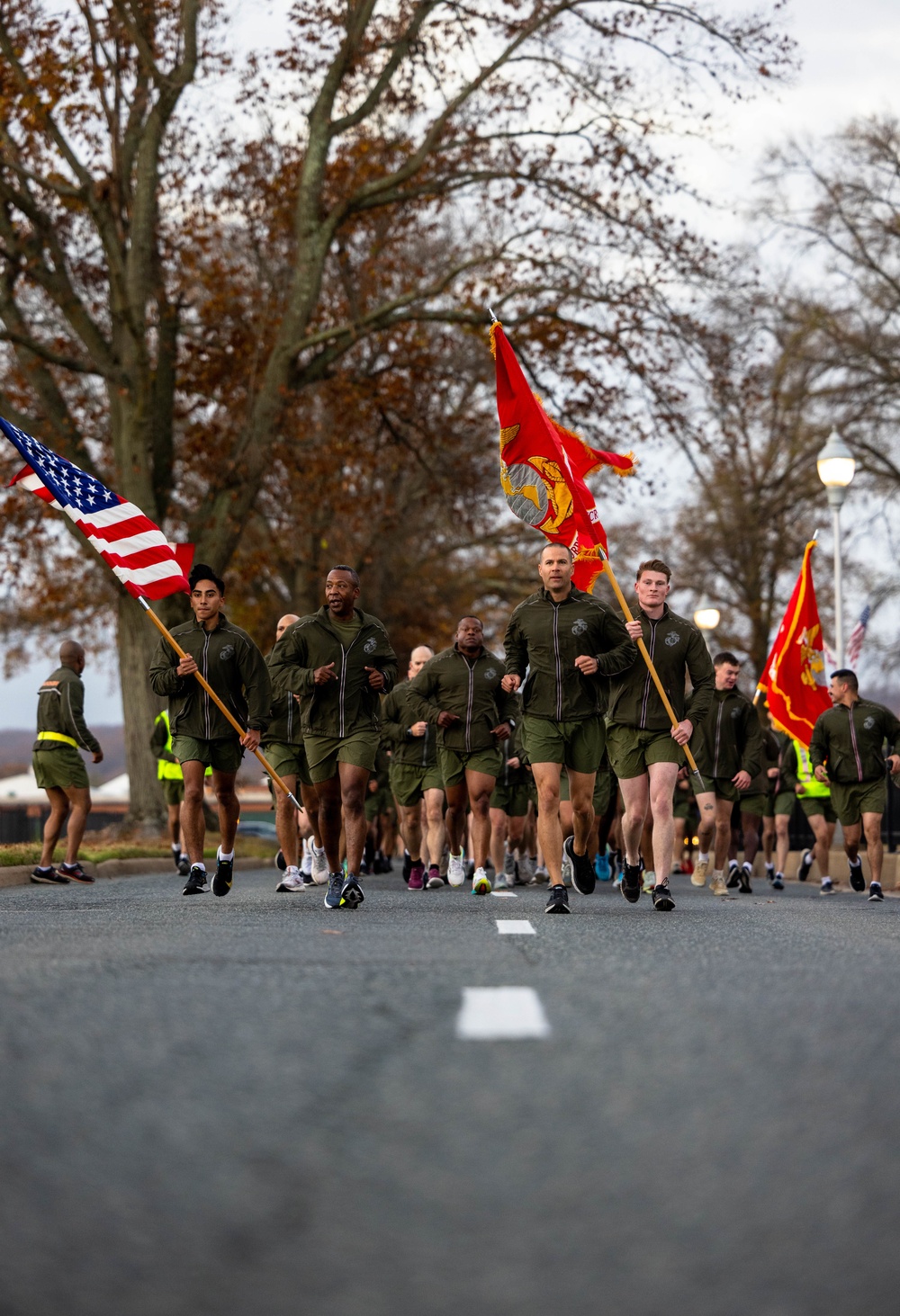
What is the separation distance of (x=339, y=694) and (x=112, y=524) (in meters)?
3.55

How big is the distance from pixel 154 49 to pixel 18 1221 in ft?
77.2

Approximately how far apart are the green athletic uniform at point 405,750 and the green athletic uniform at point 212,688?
203 inches

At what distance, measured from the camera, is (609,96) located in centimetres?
2419

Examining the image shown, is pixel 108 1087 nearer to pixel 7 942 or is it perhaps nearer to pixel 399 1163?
pixel 399 1163

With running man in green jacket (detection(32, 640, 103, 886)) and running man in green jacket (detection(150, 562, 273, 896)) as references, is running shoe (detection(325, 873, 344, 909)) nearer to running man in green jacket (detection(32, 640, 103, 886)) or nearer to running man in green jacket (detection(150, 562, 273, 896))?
running man in green jacket (detection(150, 562, 273, 896))

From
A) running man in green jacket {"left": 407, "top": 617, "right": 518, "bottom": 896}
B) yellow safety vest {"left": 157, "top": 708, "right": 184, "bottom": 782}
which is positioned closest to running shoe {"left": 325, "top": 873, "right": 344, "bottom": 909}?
running man in green jacket {"left": 407, "top": 617, "right": 518, "bottom": 896}

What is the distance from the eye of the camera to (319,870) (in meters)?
15.9

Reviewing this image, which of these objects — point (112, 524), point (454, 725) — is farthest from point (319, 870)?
point (112, 524)

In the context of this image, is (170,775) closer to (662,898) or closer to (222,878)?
(222,878)

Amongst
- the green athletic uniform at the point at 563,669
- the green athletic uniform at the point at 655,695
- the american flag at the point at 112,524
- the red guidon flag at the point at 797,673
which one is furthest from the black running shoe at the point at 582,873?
the red guidon flag at the point at 797,673

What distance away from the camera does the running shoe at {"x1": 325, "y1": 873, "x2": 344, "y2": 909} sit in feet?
36.3

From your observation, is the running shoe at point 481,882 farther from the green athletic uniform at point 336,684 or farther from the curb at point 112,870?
the curb at point 112,870

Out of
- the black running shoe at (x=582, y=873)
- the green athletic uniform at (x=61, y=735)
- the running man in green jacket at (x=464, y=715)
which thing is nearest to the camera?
the black running shoe at (x=582, y=873)

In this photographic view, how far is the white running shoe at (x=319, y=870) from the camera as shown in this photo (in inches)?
618
